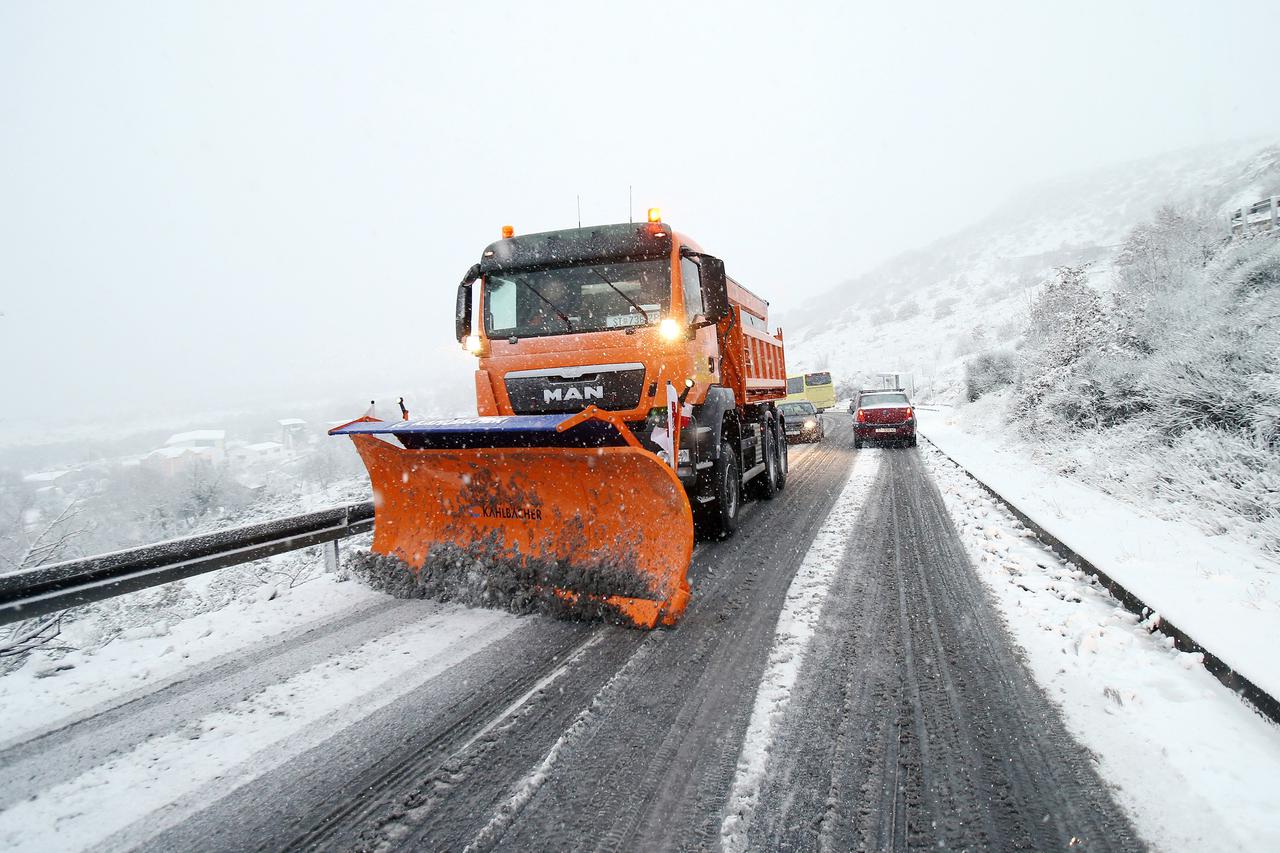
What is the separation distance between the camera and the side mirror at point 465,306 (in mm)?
5951

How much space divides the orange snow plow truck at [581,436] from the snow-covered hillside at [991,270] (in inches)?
1531

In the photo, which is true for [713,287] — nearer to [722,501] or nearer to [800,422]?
[722,501]

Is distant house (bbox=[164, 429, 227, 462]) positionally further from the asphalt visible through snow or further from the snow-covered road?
the asphalt visible through snow

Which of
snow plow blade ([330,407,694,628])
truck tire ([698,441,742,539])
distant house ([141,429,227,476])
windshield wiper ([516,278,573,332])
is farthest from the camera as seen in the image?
distant house ([141,429,227,476])

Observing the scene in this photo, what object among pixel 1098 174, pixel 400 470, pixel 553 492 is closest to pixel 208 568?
pixel 400 470

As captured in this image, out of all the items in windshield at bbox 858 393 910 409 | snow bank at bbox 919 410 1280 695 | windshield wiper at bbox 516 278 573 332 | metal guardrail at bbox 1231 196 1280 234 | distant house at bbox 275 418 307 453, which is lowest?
snow bank at bbox 919 410 1280 695

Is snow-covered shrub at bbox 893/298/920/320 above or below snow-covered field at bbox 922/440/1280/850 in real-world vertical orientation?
above

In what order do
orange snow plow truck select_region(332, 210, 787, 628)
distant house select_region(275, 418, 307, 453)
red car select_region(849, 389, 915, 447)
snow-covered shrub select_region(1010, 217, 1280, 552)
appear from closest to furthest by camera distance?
orange snow plow truck select_region(332, 210, 787, 628), snow-covered shrub select_region(1010, 217, 1280, 552), red car select_region(849, 389, 915, 447), distant house select_region(275, 418, 307, 453)

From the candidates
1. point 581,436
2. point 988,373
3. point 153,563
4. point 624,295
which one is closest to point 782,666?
point 581,436

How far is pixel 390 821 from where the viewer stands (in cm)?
224

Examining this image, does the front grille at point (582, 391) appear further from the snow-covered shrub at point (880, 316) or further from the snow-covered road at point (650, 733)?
the snow-covered shrub at point (880, 316)

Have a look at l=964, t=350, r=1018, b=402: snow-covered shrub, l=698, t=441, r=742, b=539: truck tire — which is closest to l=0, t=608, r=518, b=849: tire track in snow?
l=698, t=441, r=742, b=539: truck tire

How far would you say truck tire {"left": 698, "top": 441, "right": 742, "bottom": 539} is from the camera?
6.08 meters

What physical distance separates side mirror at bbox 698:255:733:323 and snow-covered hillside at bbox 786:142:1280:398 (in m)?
38.5
